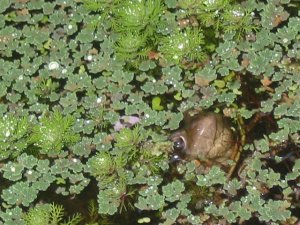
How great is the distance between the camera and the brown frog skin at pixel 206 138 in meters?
3.51

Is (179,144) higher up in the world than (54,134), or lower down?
lower down

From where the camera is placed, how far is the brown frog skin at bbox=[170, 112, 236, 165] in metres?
3.51

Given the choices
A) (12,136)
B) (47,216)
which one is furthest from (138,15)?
(47,216)

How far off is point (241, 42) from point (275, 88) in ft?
0.95

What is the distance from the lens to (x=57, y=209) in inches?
131

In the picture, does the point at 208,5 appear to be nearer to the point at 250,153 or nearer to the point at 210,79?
the point at 210,79

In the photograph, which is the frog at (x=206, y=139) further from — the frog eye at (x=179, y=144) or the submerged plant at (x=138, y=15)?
the submerged plant at (x=138, y=15)

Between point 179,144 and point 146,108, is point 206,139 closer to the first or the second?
point 179,144

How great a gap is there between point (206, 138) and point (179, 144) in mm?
152

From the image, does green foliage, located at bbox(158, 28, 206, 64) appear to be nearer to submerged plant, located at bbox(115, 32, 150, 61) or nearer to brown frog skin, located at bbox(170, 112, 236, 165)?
submerged plant, located at bbox(115, 32, 150, 61)

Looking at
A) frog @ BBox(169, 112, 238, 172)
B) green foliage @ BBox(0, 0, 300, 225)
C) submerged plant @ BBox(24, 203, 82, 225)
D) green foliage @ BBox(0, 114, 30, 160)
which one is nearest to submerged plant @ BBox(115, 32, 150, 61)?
green foliage @ BBox(0, 0, 300, 225)

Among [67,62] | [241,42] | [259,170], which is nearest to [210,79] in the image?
[241,42]

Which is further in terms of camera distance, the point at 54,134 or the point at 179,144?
the point at 179,144

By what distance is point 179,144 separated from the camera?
3508 mm
